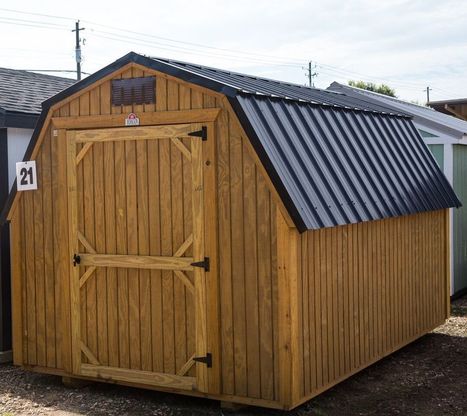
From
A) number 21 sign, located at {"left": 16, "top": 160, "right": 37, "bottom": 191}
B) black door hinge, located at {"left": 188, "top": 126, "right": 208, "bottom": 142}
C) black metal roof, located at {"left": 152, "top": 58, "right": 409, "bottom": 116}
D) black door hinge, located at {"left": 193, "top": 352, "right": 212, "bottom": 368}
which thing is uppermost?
black metal roof, located at {"left": 152, "top": 58, "right": 409, "bottom": 116}

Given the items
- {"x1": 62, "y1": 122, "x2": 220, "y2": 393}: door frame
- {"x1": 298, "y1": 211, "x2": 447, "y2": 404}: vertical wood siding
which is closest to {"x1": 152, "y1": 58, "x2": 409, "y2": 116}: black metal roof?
Answer: {"x1": 62, "y1": 122, "x2": 220, "y2": 393}: door frame

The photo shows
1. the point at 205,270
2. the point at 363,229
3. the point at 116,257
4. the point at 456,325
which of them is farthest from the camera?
the point at 456,325

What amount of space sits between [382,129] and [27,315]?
13.1ft

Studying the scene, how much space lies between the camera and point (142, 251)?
658 cm

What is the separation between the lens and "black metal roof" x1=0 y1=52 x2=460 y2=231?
6.00m

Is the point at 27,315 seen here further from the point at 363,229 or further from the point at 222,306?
the point at 363,229

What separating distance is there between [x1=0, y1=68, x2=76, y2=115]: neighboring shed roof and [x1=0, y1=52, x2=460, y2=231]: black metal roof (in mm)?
1425

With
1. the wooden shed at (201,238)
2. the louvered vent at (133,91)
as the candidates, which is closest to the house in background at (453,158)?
the wooden shed at (201,238)

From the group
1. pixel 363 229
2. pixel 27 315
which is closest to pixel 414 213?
pixel 363 229

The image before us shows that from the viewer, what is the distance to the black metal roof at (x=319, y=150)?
5996 millimetres

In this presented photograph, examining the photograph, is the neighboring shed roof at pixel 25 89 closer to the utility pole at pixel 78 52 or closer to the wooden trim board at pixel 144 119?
the wooden trim board at pixel 144 119

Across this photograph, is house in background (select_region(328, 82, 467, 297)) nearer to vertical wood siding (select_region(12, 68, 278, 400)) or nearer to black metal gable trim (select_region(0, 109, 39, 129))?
black metal gable trim (select_region(0, 109, 39, 129))

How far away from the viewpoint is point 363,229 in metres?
7.21

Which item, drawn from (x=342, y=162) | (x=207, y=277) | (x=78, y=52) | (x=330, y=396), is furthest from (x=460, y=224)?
(x=78, y=52)
